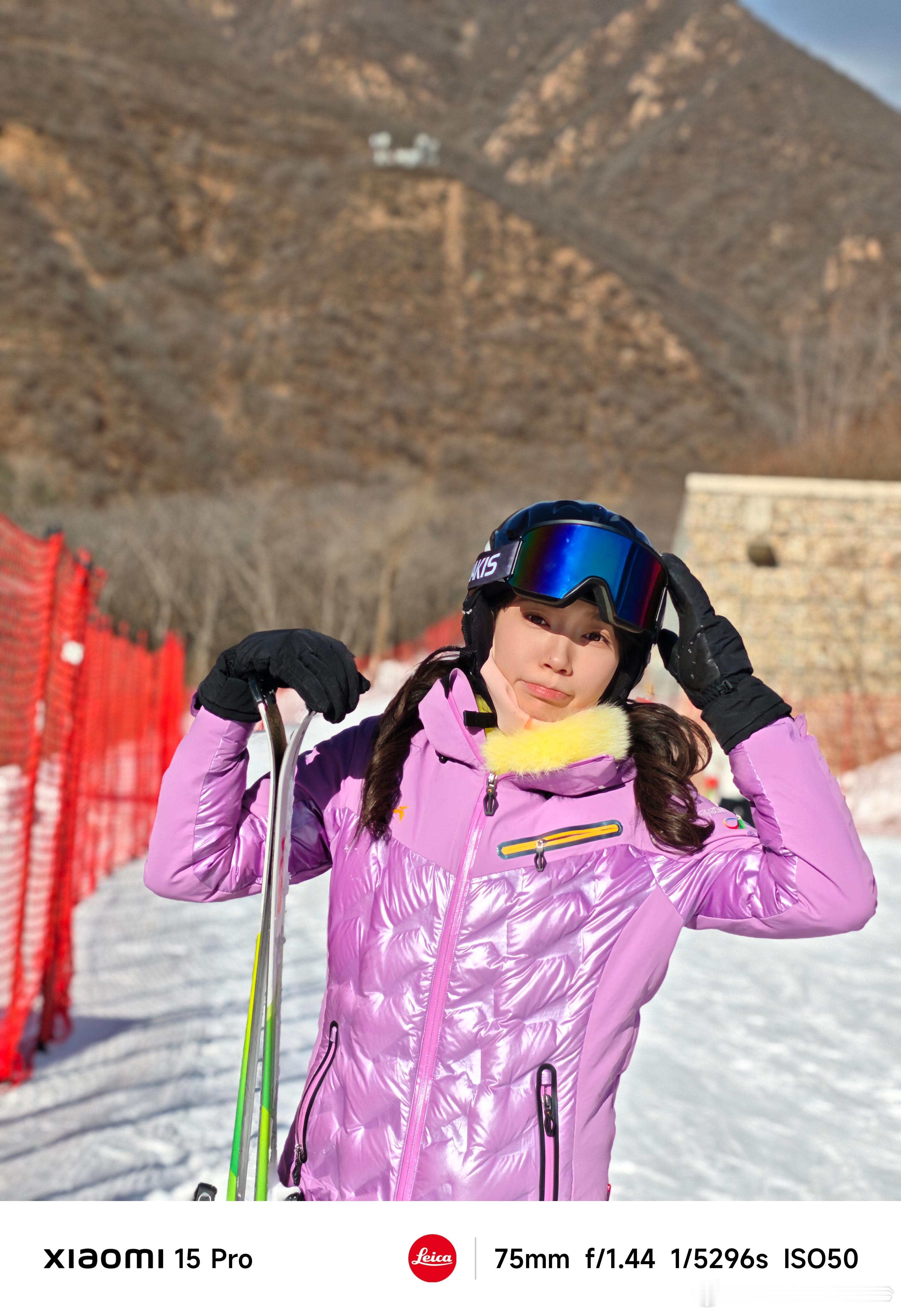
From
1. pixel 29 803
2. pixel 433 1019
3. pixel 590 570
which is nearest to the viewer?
pixel 433 1019

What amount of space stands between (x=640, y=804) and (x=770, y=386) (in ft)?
208

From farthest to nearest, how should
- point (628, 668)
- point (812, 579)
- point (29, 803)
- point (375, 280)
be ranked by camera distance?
point (375, 280) < point (812, 579) < point (29, 803) < point (628, 668)

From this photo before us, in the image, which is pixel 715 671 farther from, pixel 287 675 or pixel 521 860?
pixel 287 675

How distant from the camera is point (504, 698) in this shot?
1669 millimetres

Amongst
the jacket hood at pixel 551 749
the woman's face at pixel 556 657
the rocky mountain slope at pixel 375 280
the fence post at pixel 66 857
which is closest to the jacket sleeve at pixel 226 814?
the jacket hood at pixel 551 749

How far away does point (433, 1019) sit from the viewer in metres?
1.50

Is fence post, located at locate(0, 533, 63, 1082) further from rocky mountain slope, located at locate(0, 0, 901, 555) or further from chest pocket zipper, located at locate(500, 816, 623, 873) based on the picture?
rocky mountain slope, located at locate(0, 0, 901, 555)

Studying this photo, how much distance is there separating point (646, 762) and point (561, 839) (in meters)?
0.18

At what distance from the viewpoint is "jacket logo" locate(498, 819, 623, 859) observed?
1536mm

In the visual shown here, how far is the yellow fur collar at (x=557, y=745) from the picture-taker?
1539 millimetres

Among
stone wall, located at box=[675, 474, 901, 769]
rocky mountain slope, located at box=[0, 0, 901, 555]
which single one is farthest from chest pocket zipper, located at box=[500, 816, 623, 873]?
rocky mountain slope, located at box=[0, 0, 901, 555]

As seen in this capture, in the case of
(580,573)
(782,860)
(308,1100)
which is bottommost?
(308,1100)

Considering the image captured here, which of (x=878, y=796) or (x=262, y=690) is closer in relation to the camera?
(x=262, y=690)
